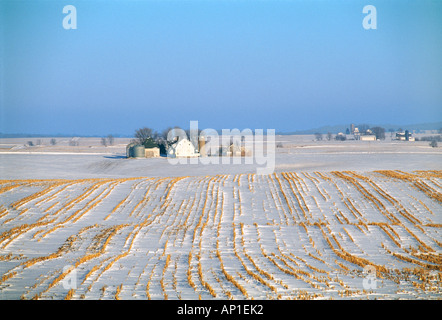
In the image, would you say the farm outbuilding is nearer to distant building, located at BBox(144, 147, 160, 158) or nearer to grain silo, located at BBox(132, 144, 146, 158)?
grain silo, located at BBox(132, 144, 146, 158)

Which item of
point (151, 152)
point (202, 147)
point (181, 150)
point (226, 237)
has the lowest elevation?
point (226, 237)

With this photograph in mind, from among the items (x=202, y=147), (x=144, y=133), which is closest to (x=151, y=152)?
(x=202, y=147)

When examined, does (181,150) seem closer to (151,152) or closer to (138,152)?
(151,152)

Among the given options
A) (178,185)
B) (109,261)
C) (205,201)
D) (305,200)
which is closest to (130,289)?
(109,261)

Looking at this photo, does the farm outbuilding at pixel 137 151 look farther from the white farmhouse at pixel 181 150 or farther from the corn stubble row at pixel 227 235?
the corn stubble row at pixel 227 235
